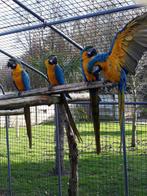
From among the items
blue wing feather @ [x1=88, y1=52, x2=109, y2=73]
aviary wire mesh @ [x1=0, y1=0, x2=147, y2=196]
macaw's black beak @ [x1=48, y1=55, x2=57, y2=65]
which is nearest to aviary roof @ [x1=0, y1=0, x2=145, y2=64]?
aviary wire mesh @ [x1=0, y1=0, x2=147, y2=196]

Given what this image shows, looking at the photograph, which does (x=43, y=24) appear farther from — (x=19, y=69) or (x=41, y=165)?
(x=41, y=165)

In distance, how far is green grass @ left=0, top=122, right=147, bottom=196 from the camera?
13.5 feet

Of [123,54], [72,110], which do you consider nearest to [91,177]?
[72,110]

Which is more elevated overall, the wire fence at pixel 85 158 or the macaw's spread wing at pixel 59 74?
the macaw's spread wing at pixel 59 74

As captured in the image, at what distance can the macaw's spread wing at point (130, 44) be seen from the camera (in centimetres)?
204

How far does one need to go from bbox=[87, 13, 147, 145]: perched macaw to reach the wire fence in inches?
46.6

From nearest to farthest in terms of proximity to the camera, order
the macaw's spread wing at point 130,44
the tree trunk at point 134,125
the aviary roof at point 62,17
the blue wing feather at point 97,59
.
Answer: the macaw's spread wing at point 130,44
the blue wing feather at point 97,59
the aviary roof at point 62,17
the tree trunk at point 134,125

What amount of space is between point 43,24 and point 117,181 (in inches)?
98.1

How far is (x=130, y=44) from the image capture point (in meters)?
2.17

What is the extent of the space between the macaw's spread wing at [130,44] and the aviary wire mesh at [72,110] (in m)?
0.77

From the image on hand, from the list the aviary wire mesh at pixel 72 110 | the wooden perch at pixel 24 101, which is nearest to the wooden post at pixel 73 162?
the aviary wire mesh at pixel 72 110

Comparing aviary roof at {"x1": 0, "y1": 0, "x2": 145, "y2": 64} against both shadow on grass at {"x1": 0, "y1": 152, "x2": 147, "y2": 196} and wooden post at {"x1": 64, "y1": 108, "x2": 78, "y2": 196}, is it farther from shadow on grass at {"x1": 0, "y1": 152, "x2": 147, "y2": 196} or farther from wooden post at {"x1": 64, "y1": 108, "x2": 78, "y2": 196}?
shadow on grass at {"x1": 0, "y1": 152, "x2": 147, "y2": 196}

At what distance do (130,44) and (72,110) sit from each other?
7.62 feet

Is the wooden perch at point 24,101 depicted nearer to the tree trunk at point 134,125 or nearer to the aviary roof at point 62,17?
the aviary roof at point 62,17
